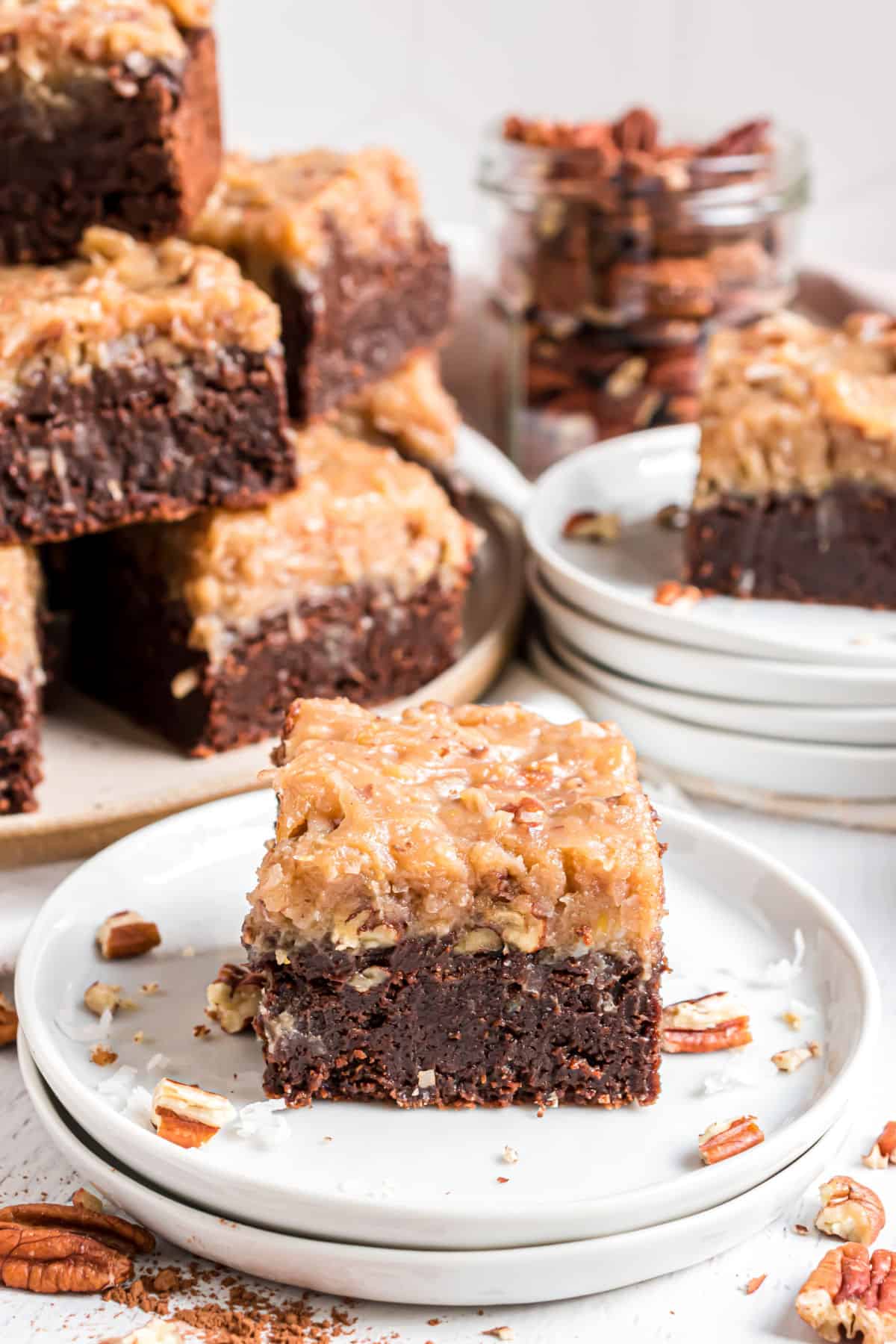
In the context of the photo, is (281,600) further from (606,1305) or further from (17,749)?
(606,1305)

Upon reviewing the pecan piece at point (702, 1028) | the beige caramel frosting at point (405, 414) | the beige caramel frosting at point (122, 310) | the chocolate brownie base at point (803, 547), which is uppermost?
the beige caramel frosting at point (122, 310)

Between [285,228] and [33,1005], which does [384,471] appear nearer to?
[285,228]

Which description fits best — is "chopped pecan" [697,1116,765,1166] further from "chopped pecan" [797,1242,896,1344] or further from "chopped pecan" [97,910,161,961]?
"chopped pecan" [97,910,161,961]

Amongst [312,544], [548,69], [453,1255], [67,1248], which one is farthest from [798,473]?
[548,69]

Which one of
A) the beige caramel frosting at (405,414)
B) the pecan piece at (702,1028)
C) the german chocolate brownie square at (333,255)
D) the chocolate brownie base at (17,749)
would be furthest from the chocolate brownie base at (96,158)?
the pecan piece at (702,1028)

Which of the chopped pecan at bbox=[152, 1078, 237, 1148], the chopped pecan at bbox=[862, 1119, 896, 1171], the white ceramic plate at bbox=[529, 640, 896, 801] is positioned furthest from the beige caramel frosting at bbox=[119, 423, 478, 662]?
the chopped pecan at bbox=[862, 1119, 896, 1171]

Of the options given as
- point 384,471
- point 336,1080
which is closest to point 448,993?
point 336,1080

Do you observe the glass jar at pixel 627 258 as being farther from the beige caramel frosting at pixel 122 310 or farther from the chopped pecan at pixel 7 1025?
the chopped pecan at pixel 7 1025
